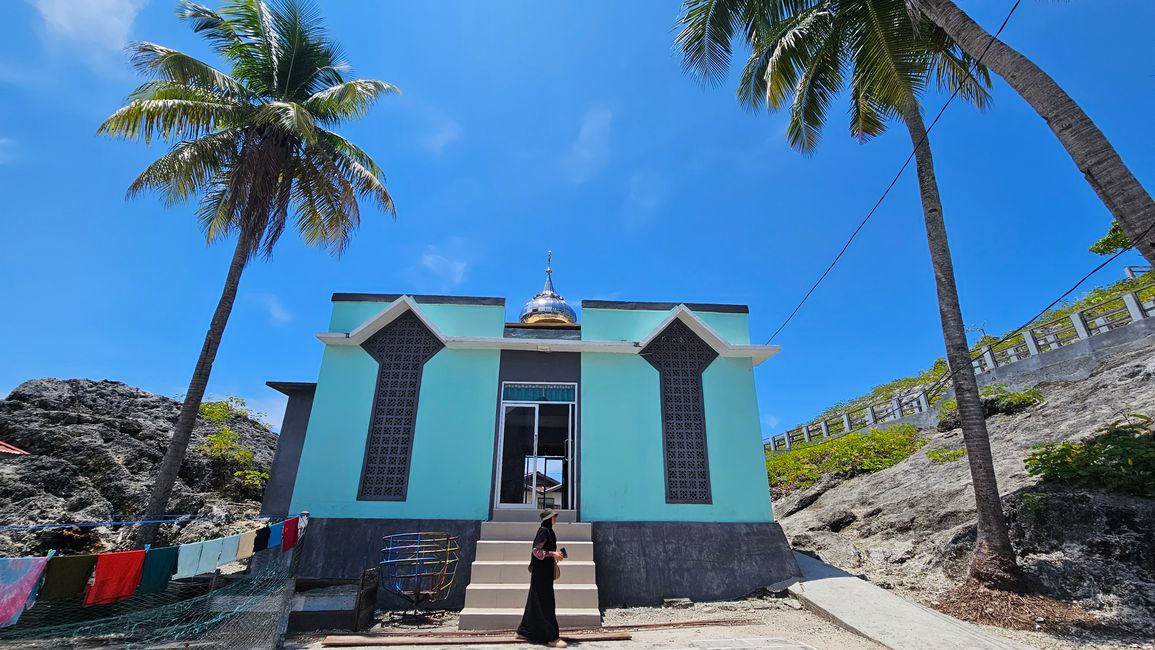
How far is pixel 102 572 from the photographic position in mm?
5039

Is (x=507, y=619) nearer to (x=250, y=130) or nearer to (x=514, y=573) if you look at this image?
(x=514, y=573)

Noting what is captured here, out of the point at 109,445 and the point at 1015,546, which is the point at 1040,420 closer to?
the point at 1015,546

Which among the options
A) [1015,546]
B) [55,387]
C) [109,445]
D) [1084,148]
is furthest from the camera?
[55,387]

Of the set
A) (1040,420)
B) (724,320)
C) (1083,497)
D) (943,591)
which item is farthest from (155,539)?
(1040,420)

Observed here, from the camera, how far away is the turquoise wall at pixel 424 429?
9.91m

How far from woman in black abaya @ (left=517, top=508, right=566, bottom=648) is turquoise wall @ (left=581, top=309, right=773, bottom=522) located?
10.4ft

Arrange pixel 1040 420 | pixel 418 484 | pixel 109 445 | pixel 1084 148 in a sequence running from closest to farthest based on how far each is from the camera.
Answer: pixel 1084 148, pixel 418 484, pixel 1040 420, pixel 109 445

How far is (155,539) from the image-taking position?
451 inches

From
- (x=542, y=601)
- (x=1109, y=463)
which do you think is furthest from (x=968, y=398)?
(x=542, y=601)

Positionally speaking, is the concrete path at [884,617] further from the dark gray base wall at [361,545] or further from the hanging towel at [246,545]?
the hanging towel at [246,545]

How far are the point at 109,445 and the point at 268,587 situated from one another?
12111 mm

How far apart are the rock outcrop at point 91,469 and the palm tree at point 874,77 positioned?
1422 centimetres

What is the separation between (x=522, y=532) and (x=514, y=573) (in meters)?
0.96

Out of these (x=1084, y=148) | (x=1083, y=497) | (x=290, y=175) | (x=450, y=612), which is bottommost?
(x=450, y=612)
